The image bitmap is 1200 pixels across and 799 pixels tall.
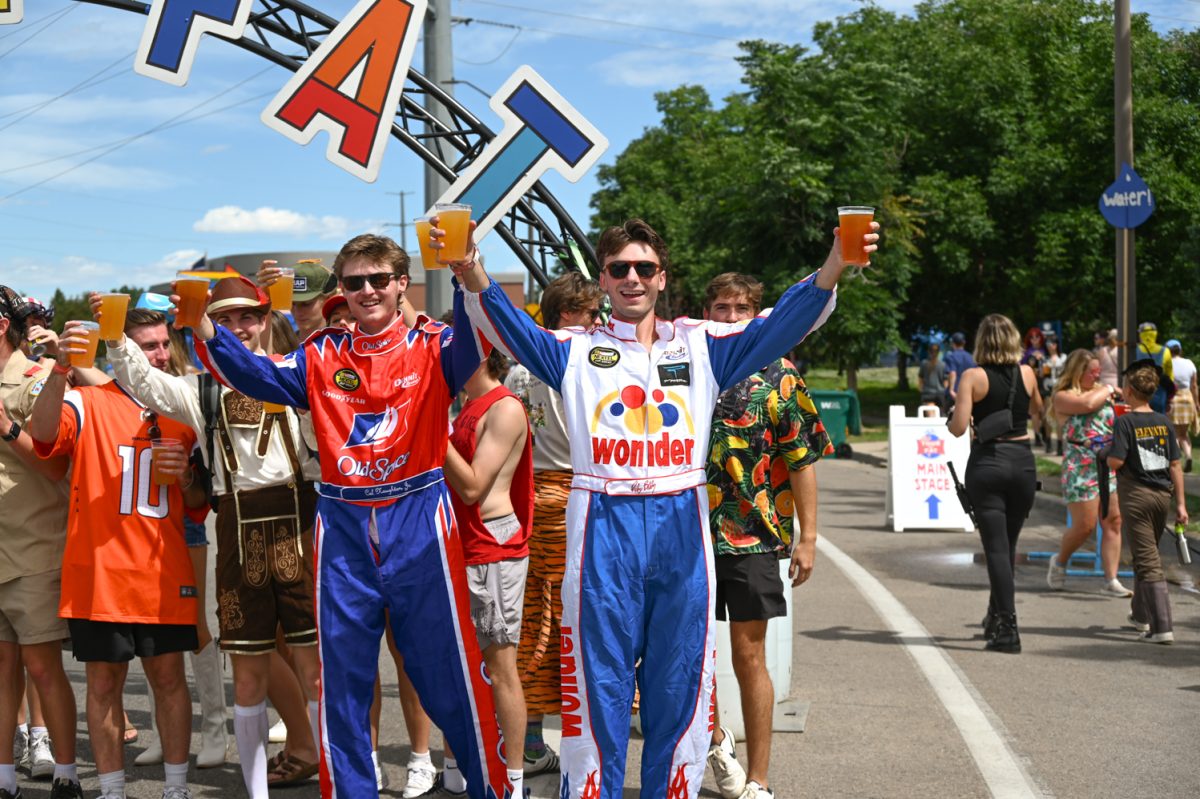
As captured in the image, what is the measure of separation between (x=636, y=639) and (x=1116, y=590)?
716cm

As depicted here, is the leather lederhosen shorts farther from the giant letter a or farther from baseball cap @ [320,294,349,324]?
the giant letter a

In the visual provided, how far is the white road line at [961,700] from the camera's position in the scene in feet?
18.3

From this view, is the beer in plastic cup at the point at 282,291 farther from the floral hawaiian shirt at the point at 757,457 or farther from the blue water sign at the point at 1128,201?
the blue water sign at the point at 1128,201

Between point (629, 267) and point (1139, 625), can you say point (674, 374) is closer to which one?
point (629, 267)

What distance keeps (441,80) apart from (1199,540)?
352 inches

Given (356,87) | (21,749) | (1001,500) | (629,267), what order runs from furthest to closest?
(1001,500) < (356,87) < (21,749) < (629,267)

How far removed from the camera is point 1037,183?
38656mm

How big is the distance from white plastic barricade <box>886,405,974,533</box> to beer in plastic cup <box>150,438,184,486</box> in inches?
395

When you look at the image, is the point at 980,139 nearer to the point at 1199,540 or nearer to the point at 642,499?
the point at 1199,540

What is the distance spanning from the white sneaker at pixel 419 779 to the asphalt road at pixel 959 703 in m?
0.08

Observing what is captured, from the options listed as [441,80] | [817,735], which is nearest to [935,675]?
[817,735]

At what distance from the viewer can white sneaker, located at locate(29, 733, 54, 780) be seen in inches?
235

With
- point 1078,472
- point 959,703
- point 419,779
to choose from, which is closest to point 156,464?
point 419,779

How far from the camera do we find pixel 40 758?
6070 millimetres
